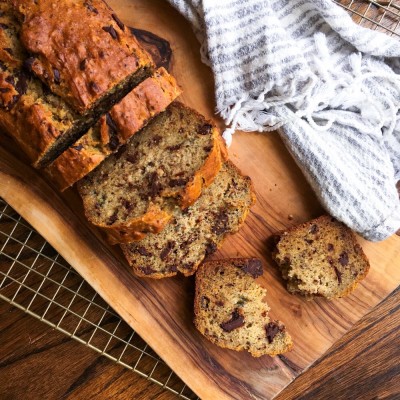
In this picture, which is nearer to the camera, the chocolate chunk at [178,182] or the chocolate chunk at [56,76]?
the chocolate chunk at [56,76]

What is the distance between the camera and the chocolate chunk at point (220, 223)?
2.66 meters

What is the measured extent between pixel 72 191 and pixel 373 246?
164 centimetres

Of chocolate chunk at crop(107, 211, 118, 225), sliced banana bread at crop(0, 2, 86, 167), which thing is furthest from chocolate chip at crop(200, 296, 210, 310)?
sliced banana bread at crop(0, 2, 86, 167)

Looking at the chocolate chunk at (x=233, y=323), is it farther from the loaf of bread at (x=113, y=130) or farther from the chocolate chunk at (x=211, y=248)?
the loaf of bread at (x=113, y=130)

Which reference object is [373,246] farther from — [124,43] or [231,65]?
[124,43]

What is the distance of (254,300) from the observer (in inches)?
107

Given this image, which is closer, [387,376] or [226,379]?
[226,379]

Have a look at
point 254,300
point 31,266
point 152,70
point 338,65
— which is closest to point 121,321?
point 31,266

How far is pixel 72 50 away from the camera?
2195mm

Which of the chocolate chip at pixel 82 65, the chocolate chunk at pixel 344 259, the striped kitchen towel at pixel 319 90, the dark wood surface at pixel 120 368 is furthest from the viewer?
the dark wood surface at pixel 120 368

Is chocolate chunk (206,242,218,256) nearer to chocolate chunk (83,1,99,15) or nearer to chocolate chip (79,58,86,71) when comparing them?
chocolate chip (79,58,86,71)

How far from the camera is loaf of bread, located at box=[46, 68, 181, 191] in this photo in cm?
226

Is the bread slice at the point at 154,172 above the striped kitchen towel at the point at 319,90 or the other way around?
the other way around

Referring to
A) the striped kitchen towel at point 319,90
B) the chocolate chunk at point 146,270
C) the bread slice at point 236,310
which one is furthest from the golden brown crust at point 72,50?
the bread slice at point 236,310
